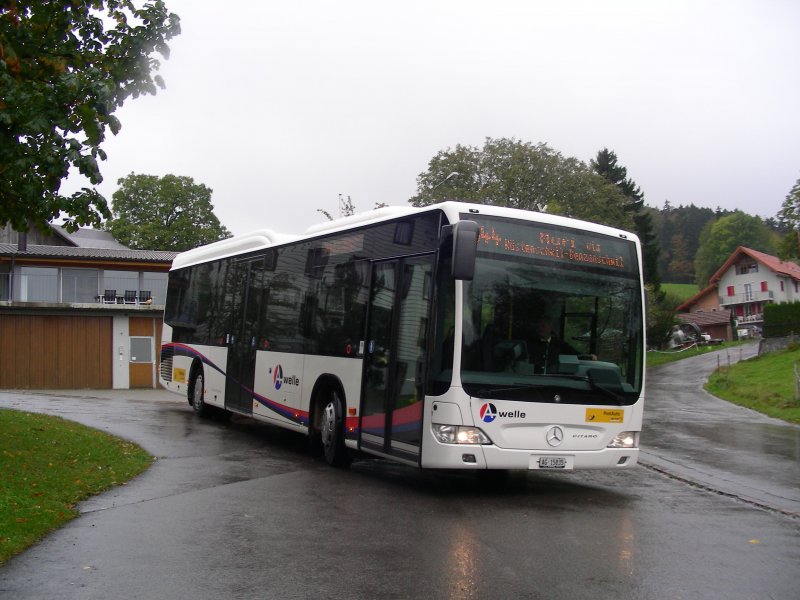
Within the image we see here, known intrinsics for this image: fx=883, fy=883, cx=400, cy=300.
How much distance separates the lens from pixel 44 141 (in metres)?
8.84

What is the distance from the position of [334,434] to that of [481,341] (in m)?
3.08

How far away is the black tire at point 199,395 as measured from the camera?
17.6 m

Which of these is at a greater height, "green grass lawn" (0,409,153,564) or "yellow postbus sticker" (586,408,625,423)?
"yellow postbus sticker" (586,408,625,423)

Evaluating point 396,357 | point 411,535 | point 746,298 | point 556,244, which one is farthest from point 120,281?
point 746,298

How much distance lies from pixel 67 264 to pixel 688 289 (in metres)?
102

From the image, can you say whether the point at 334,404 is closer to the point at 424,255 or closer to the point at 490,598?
the point at 424,255

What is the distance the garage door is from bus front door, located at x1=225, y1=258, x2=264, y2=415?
2058 cm

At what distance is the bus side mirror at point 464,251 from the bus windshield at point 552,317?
0.62m

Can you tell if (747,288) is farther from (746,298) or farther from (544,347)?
(544,347)

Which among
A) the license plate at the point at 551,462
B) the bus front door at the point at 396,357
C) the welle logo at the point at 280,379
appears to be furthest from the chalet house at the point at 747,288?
the license plate at the point at 551,462

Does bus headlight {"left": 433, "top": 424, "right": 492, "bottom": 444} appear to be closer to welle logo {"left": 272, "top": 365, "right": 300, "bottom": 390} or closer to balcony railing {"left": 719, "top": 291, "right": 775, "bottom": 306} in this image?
welle logo {"left": 272, "top": 365, "right": 300, "bottom": 390}

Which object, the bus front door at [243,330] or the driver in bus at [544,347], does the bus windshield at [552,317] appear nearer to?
the driver in bus at [544,347]

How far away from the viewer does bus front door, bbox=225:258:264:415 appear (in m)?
14.7

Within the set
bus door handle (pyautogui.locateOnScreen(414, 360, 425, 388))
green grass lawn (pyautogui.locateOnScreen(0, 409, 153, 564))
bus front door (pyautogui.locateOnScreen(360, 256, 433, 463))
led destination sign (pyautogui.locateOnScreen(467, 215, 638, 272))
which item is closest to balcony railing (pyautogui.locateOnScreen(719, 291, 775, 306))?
led destination sign (pyautogui.locateOnScreen(467, 215, 638, 272))
